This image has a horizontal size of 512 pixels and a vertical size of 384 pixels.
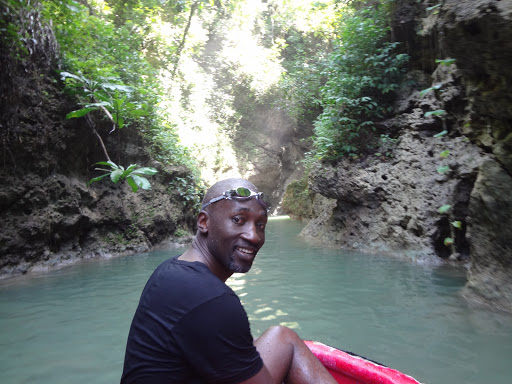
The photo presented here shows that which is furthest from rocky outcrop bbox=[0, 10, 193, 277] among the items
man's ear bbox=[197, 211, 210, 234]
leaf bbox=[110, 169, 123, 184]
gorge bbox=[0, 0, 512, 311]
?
man's ear bbox=[197, 211, 210, 234]

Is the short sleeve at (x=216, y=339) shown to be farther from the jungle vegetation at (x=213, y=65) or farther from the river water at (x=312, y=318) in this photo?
the jungle vegetation at (x=213, y=65)

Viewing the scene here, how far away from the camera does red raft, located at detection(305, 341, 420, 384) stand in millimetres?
1793

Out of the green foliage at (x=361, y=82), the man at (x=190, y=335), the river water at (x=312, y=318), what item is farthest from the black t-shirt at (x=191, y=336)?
the green foliage at (x=361, y=82)

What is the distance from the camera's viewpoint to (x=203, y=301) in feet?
3.65

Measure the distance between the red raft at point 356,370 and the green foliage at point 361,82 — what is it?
6.38 m

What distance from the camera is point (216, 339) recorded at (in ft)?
3.59

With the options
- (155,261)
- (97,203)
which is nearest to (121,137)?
(97,203)

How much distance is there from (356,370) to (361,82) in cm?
714

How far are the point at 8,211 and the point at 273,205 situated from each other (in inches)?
649

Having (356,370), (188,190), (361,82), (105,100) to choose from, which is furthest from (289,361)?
(188,190)

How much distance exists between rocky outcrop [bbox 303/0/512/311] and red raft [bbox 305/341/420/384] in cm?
257

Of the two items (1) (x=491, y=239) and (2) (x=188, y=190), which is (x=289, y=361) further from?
(2) (x=188, y=190)

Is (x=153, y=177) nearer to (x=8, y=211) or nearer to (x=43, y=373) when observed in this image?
(x=8, y=211)

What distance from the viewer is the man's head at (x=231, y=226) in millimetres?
1485
